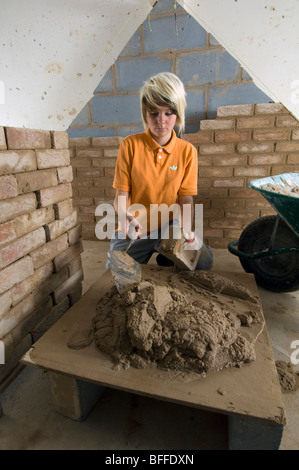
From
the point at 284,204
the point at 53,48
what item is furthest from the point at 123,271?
the point at 53,48

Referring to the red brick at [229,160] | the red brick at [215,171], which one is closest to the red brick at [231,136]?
the red brick at [229,160]

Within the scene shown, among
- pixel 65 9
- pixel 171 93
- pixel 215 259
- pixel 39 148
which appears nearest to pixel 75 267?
pixel 39 148

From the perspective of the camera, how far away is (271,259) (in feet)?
7.79

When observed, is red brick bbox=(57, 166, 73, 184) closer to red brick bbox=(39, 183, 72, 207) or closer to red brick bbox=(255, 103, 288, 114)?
red brick bbox=(39, 183, 72, 207)

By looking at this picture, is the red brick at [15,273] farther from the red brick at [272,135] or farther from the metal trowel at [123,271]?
the red brick at [272,135]

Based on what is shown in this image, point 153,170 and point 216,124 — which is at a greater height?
point 216,124

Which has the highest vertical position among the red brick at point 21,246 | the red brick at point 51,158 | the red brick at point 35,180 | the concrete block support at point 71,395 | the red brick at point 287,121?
the red brick at point 287,121

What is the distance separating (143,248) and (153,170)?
0.66m

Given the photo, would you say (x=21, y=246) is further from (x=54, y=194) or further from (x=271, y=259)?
(x=271, y=259)

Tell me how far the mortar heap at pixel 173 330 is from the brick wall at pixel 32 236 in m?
0.38

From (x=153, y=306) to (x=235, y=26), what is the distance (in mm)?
2850

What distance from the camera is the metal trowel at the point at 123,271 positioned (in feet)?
5.03

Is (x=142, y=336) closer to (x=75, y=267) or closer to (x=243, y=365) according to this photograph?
(x=243, y=365)
